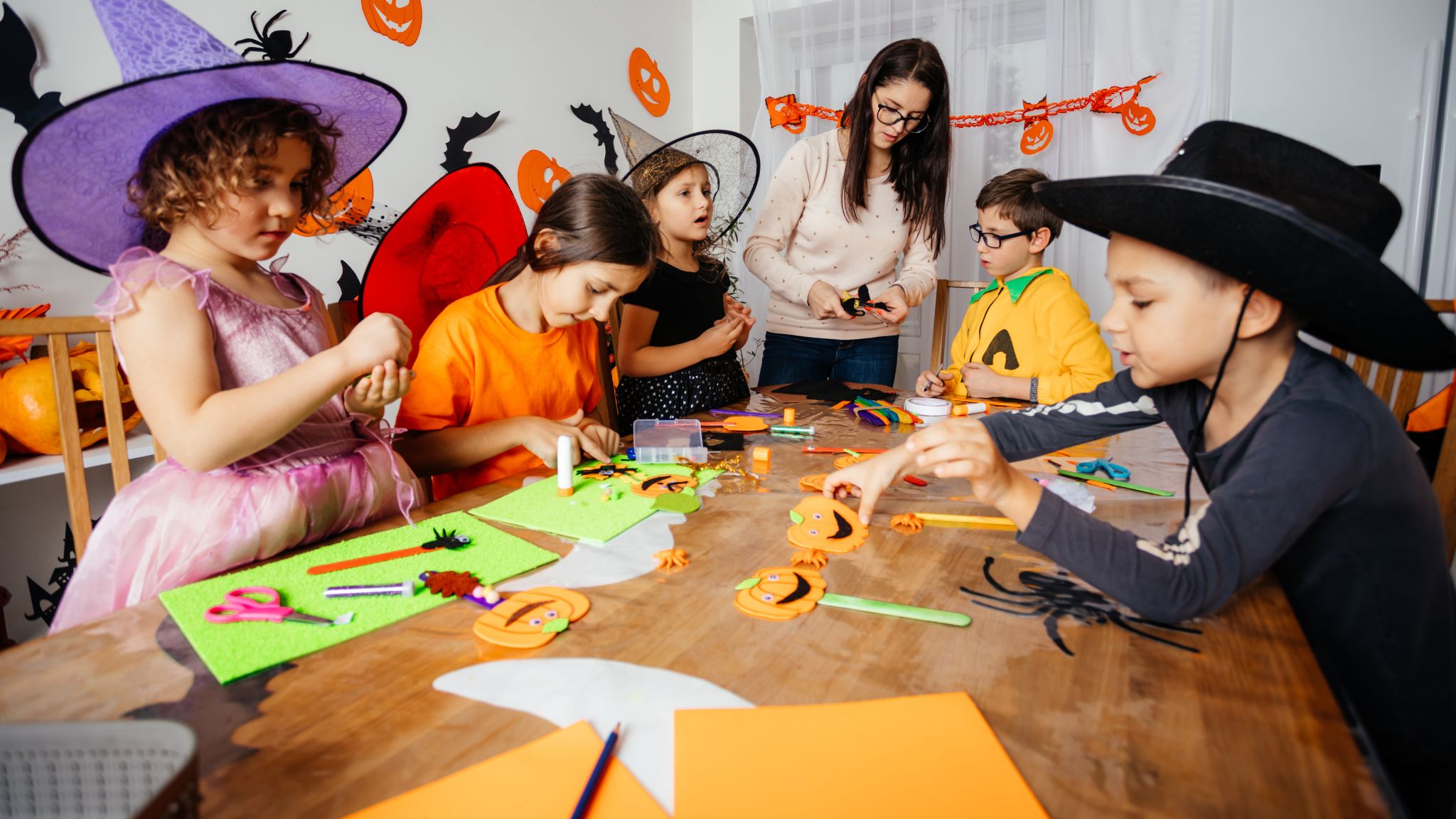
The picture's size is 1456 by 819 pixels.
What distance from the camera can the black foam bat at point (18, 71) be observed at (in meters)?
1.46

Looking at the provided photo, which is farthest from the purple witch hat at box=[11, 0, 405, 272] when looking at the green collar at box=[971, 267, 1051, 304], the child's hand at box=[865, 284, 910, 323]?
the green collar at box=[971, 267, 1051, 304]

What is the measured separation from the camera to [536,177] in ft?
8.98

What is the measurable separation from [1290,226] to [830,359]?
141 centimetres

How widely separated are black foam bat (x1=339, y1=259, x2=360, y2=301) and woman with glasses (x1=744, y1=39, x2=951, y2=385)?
121cm

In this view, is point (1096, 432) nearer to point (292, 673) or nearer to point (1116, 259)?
point (1116, 259)

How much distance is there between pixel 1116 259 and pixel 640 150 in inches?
52.6

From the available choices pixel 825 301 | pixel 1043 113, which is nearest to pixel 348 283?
pixel 825 301

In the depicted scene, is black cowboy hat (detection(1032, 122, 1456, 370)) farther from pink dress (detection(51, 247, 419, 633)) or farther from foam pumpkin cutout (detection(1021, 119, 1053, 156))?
foam pumpkin cutout (detection(1021, 119, 1053, 156))

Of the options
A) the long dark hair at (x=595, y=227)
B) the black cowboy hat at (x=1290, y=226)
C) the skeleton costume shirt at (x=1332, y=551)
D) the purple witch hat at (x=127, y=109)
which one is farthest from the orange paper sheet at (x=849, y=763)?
the long dark hair at (x=595, y=227)

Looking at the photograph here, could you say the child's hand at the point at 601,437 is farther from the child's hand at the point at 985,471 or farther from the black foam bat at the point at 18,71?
the black foam bat at the point at 18,71

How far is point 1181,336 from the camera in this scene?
711 millimetres

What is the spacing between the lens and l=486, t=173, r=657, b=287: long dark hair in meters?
1.21

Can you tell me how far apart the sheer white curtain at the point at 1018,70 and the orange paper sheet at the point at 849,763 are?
2.57 meters

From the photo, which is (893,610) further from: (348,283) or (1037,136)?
(1037,136)
